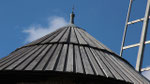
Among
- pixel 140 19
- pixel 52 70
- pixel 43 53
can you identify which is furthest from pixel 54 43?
pixel 140 19

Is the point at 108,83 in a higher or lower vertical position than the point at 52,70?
lower

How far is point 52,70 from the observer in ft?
19.9

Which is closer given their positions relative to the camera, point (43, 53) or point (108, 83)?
point (108, 83)

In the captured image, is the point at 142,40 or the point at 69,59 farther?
the point at 142,40

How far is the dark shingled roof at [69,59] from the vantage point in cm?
632

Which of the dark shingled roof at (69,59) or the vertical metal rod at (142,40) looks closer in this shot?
the dark shingled roof at (69,59)

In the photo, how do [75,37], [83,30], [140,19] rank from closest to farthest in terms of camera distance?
[75,37] < [83,30] < [140,19]

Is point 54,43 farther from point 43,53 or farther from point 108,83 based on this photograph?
point 108,83

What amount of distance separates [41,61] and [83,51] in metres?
1.37

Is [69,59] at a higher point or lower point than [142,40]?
higher

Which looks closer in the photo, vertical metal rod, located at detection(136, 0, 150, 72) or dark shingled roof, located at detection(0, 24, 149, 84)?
dark shingled roof, located at detection(0, 24, 149, 84)

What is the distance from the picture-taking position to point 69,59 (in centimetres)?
677

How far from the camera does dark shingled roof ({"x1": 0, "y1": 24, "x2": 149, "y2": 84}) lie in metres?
6.32

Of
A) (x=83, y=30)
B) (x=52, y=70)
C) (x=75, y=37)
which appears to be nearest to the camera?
(x=52, y=70)
